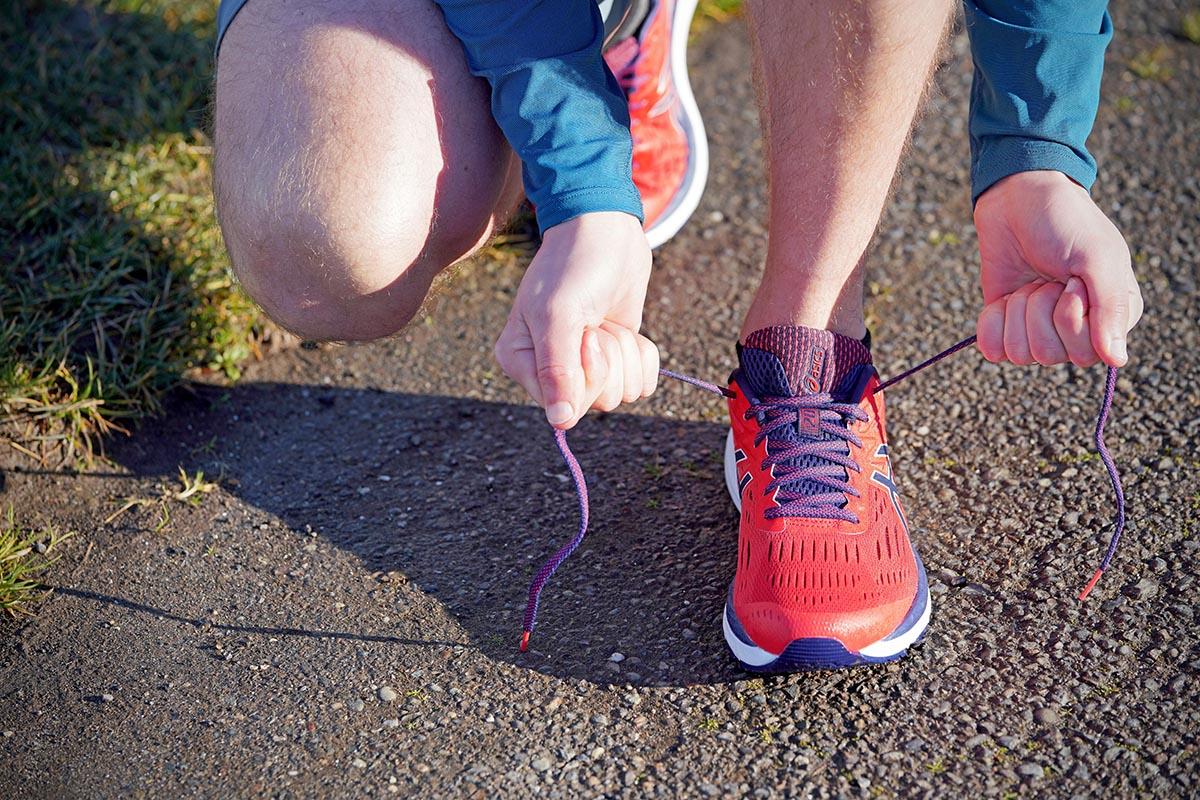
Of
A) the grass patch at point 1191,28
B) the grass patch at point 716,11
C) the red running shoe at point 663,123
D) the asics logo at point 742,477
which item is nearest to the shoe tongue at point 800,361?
the asics logo at point 742,477

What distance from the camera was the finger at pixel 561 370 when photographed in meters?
1.32

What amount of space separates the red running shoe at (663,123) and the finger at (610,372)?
0.79 meters

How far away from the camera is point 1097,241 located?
4.48 feet

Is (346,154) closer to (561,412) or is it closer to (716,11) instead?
(561,412)

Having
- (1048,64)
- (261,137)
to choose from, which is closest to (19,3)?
(261,137)

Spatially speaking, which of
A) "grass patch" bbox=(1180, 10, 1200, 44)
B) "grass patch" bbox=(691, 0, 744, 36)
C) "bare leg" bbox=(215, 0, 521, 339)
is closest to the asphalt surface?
"bare leg" bbox=(215, 0, 521, 339)

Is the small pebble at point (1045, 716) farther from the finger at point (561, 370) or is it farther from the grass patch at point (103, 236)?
the grass patch at point (103, 236)

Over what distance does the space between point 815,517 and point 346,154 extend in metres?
0.91

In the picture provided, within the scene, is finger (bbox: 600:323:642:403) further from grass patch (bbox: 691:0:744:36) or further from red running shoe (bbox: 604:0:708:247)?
grass patch (bbox: 691:0:744:36)

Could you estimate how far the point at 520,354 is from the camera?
1382 millimetres

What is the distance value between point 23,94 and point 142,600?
5.24 feet

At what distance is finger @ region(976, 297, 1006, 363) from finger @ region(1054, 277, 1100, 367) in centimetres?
9

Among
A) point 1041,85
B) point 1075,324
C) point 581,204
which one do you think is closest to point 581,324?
point 581,204

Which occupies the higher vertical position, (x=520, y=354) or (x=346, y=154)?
(x=346, y=154)
